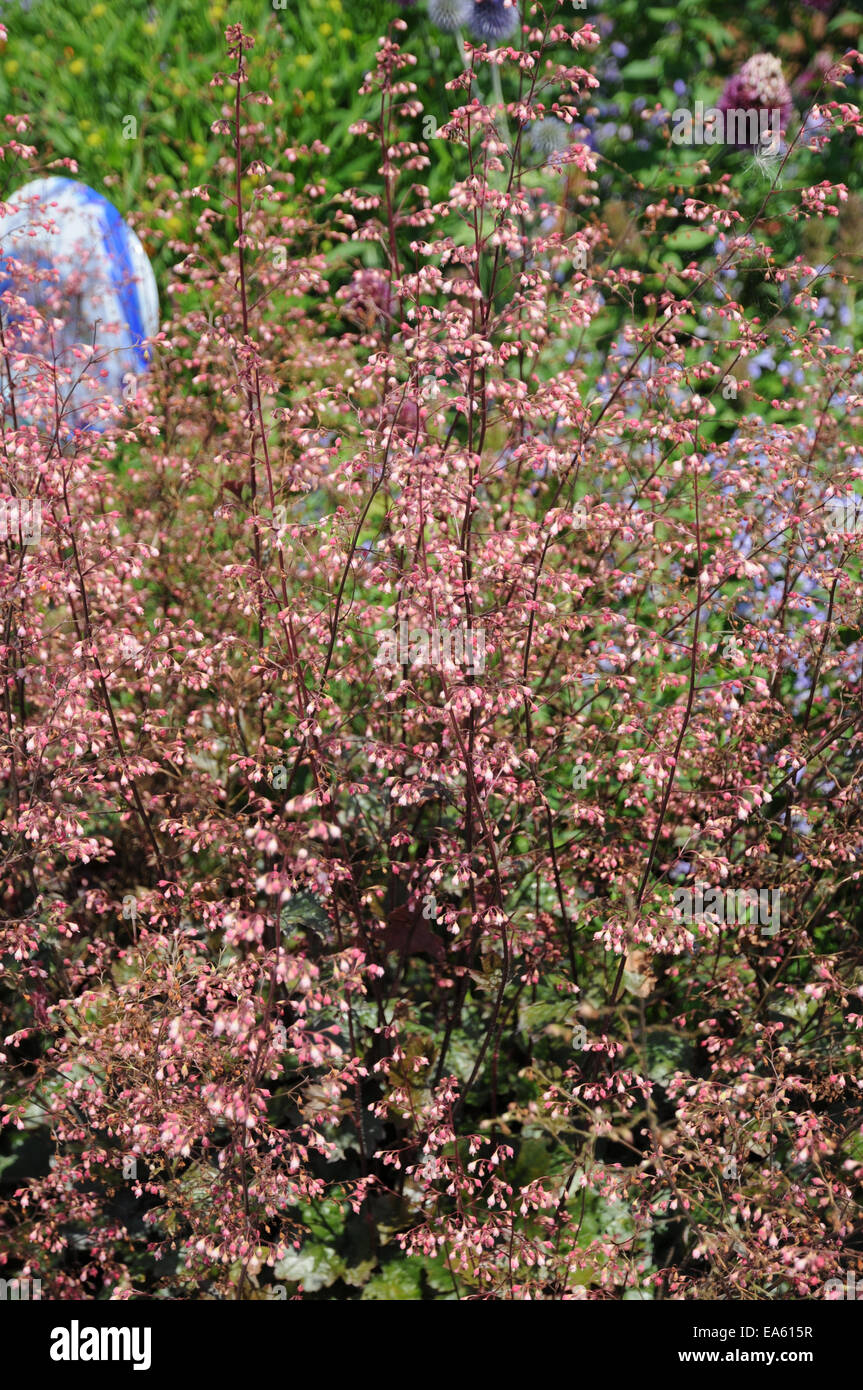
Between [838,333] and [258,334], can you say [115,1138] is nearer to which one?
[258,334]

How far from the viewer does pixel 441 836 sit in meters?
3.19

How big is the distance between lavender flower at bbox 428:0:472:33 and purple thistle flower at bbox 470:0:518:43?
0.47 feet

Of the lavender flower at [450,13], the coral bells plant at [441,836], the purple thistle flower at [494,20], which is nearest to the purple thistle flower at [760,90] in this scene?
the purple thistle flower at [494,20]

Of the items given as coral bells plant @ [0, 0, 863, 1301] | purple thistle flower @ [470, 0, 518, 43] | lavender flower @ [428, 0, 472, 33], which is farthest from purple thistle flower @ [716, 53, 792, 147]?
coral bells plant @ [0, 0, 863, 1301]

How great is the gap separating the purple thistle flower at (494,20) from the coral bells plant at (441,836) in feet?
10.7

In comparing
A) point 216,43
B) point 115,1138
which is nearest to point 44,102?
point 216,43

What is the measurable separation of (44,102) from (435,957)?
6.70 metres

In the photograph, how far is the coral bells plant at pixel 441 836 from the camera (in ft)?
9.20

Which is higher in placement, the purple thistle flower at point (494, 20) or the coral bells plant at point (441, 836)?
the purple thistle flower at point (494, 20)

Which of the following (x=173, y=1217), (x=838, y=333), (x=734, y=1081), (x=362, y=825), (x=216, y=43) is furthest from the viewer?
(x=216, y=43)

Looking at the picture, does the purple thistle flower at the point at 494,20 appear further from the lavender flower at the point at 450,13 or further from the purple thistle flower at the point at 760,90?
the purple thistle flower at the point at 760,90

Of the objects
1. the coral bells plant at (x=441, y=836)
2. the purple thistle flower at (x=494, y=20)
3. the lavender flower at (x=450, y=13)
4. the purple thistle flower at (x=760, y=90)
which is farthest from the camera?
the lavender flower at (x=450, y=13)

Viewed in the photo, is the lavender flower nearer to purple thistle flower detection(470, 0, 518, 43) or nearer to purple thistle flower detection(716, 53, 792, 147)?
purple thistle flower detection(470, 0, 518, 43)

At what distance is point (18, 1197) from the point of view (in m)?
3.46
